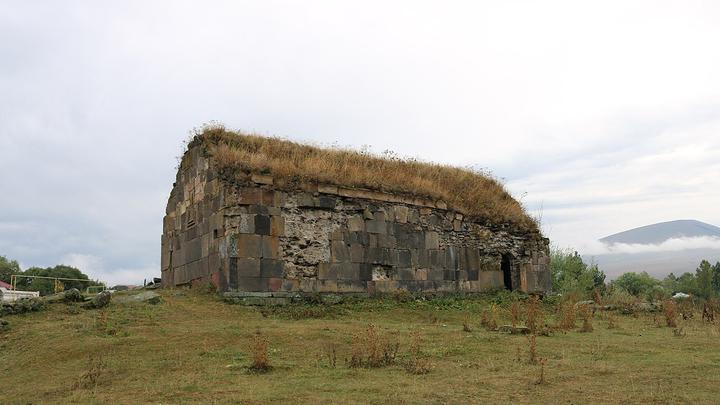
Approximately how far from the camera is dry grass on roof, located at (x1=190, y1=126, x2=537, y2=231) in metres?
15.2

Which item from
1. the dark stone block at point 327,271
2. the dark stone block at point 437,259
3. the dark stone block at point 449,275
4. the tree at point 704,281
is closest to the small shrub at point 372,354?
the dark stone block at point 327,271

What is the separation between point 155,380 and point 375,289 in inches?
342

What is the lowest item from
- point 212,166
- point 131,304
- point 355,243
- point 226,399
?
point 226,399

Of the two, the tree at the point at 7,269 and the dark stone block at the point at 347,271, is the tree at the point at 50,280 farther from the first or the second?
the dark stone block at the point at 347,271

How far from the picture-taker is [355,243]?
1600 centimetres

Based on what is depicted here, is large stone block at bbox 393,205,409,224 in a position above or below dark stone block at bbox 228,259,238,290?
above

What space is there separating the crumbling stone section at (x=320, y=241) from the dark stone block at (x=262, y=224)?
0.08 feet

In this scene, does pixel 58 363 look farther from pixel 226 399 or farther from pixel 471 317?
pixel 471 317

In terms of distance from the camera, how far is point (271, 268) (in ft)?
47.9

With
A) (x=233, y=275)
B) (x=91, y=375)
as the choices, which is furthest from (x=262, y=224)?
(x=91, y=375)

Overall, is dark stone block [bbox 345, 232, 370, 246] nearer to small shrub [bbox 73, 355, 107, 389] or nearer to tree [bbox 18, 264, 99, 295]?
small shrub [bbox 73, 355, 107, 389]

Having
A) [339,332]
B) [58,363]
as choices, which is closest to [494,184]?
[339,332]

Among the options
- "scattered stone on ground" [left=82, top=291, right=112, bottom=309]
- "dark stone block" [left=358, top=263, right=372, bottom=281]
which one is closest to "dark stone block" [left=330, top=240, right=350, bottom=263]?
"dark stone block" [left=358, top=263, right=372, bottom=281]

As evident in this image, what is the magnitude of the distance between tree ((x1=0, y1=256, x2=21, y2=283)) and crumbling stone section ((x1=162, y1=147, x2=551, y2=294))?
4562 cm
